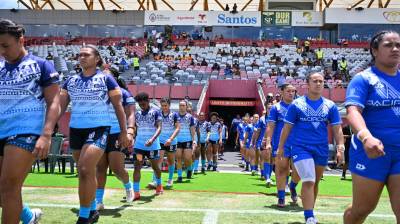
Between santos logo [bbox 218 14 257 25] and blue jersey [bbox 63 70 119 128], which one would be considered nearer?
blue jersey [bbox 63 70 119 128]

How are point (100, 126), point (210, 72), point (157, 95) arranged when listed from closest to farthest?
point (100, 126) < point (157, 95) < point (210, 72)

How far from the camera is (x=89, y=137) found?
620cm

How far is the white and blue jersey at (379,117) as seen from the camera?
4227mm

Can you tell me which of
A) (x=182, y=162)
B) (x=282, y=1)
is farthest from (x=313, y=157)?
(x=282, y=1)

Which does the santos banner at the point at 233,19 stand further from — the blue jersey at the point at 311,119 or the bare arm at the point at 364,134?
the bare arm at the point at 364,134

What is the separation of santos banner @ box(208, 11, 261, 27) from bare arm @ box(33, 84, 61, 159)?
46.4m

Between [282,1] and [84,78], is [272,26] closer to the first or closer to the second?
[282,1]

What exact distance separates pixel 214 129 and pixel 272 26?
32.5 metres

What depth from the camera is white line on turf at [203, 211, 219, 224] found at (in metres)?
6.72

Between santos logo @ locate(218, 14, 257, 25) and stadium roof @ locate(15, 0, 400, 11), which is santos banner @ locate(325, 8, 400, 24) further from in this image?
santos logo @ locate(218, 14, 257, 25)

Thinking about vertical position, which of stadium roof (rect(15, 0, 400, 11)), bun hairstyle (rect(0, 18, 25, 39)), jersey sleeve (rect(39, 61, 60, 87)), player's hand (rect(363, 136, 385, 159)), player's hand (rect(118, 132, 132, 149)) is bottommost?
player's hand (rect(118, 132, 132, 149))

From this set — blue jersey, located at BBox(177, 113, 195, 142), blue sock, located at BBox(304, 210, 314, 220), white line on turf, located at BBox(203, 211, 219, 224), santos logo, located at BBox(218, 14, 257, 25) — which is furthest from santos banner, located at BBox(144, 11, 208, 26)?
blue sock, located at BBox(304, 210, 314, 220)

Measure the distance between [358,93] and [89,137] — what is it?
324 centimetres

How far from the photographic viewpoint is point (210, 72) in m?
34.2
